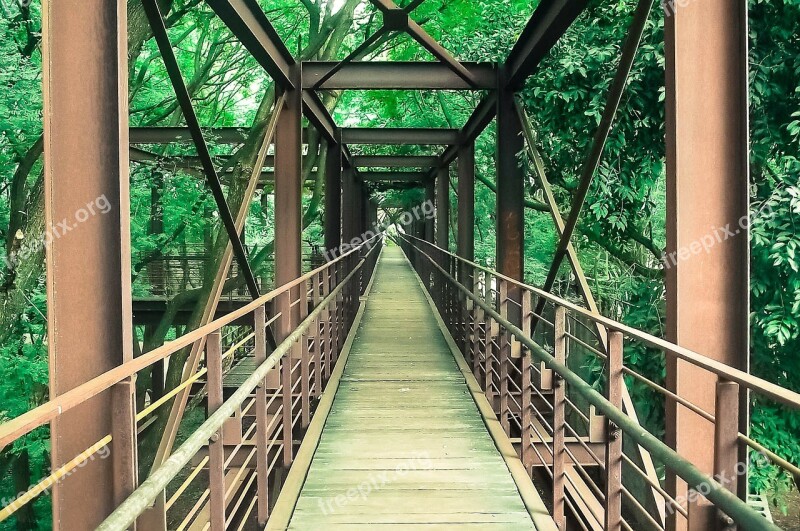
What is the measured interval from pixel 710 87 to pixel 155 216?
11.1 m

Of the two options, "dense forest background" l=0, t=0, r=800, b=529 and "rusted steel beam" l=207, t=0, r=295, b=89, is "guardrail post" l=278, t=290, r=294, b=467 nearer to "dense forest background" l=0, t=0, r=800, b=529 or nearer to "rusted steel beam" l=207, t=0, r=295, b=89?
"rusted steel beam" l=207, t=0, r=295, b=89

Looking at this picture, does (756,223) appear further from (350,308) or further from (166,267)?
(166,267)

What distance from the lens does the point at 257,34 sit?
557 cm

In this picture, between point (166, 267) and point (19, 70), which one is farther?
point (166, 267)

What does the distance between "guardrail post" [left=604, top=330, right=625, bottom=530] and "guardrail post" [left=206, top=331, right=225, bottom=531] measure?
64.4 inches

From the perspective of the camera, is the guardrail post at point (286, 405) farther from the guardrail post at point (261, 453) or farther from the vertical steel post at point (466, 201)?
the vertical steel post at point (466, 201)

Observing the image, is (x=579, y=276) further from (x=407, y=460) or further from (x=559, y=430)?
(x=407, y=460)

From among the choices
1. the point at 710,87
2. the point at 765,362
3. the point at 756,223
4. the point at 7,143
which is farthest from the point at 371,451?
the point at 7,143

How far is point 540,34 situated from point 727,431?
432cm

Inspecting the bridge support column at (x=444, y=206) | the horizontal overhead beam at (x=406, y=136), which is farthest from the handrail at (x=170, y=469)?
the bridge support column at (x=444, y=206)

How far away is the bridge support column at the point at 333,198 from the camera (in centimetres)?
1177

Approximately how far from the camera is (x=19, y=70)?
7598mm

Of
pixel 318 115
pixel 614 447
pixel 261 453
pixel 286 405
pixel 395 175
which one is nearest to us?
pixel 614 447

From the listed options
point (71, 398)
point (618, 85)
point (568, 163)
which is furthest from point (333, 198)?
point (71, 398)
